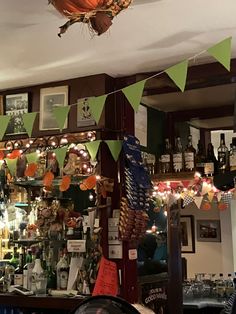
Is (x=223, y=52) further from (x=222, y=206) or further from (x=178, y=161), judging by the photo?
(x=222, y=206)

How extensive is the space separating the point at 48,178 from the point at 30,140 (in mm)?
348

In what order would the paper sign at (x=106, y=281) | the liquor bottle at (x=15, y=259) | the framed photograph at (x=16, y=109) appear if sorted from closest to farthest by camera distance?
the paper sign at (x=106, y=281), the framed photograph at (x=16, y=109), the liquor bottle at (x=15, y=259)

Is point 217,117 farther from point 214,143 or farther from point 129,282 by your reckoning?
point 129,282

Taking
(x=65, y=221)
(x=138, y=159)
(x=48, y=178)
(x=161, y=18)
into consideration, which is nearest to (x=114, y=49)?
(x=161, y=18)

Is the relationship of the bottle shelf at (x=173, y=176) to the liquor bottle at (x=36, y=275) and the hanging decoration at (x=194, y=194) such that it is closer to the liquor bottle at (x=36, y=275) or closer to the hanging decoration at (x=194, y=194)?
the hanging decoration at (x=194, y=194)

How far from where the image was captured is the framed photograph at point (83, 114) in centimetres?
328

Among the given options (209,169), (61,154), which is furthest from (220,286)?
(61,154)

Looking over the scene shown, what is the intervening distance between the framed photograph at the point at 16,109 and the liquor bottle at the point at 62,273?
3.18ft

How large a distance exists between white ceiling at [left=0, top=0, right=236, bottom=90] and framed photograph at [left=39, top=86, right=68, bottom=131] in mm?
94

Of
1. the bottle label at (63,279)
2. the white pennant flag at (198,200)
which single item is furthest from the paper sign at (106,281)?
the white pennant flag at (198,200)

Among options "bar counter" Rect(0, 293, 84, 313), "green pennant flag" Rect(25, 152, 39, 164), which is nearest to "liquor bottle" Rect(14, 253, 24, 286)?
"bar counter" Rect(0, 293, 84, 313)

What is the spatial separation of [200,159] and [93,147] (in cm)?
103

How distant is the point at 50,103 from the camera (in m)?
3.48

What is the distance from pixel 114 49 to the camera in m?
2.85
